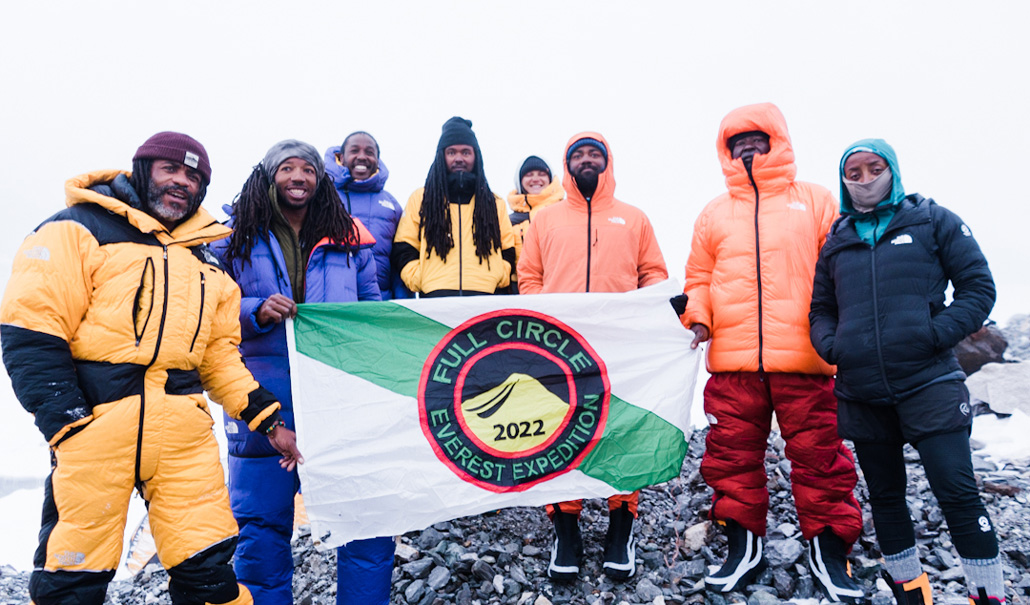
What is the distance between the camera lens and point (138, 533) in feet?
23.6

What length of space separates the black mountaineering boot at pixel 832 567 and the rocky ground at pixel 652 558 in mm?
128

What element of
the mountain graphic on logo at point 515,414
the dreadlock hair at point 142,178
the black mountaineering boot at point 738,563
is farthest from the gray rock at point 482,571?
the dreadlock hair at point 142,178

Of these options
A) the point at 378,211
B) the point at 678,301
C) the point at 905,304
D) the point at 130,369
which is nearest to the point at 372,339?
the point at 130,369

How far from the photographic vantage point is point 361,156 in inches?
209

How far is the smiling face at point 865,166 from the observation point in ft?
11.0

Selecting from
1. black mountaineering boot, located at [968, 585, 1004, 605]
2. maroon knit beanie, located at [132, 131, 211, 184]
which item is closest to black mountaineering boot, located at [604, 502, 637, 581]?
black mountaineering boot, located at [968, 585, 1004, 605]

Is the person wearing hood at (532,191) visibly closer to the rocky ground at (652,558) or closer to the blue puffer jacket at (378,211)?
the blue puffer jacket at (378,211)

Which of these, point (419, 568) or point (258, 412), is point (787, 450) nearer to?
point (419, 568)

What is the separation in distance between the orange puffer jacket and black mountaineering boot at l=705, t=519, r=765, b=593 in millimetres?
1092

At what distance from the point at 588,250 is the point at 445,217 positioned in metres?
1.22

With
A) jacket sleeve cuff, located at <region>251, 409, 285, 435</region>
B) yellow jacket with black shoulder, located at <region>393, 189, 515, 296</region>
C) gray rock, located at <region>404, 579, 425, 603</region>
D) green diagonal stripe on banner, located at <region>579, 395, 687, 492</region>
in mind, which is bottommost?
gray rock, located at <region>404, 579, 425, 603</region>

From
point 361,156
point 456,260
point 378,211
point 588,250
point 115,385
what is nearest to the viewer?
point 115,385

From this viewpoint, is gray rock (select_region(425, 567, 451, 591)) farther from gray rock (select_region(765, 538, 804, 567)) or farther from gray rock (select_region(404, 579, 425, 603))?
gray rock (select_region(765, 538, 804, 567))

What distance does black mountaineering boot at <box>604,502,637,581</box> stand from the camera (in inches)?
155
